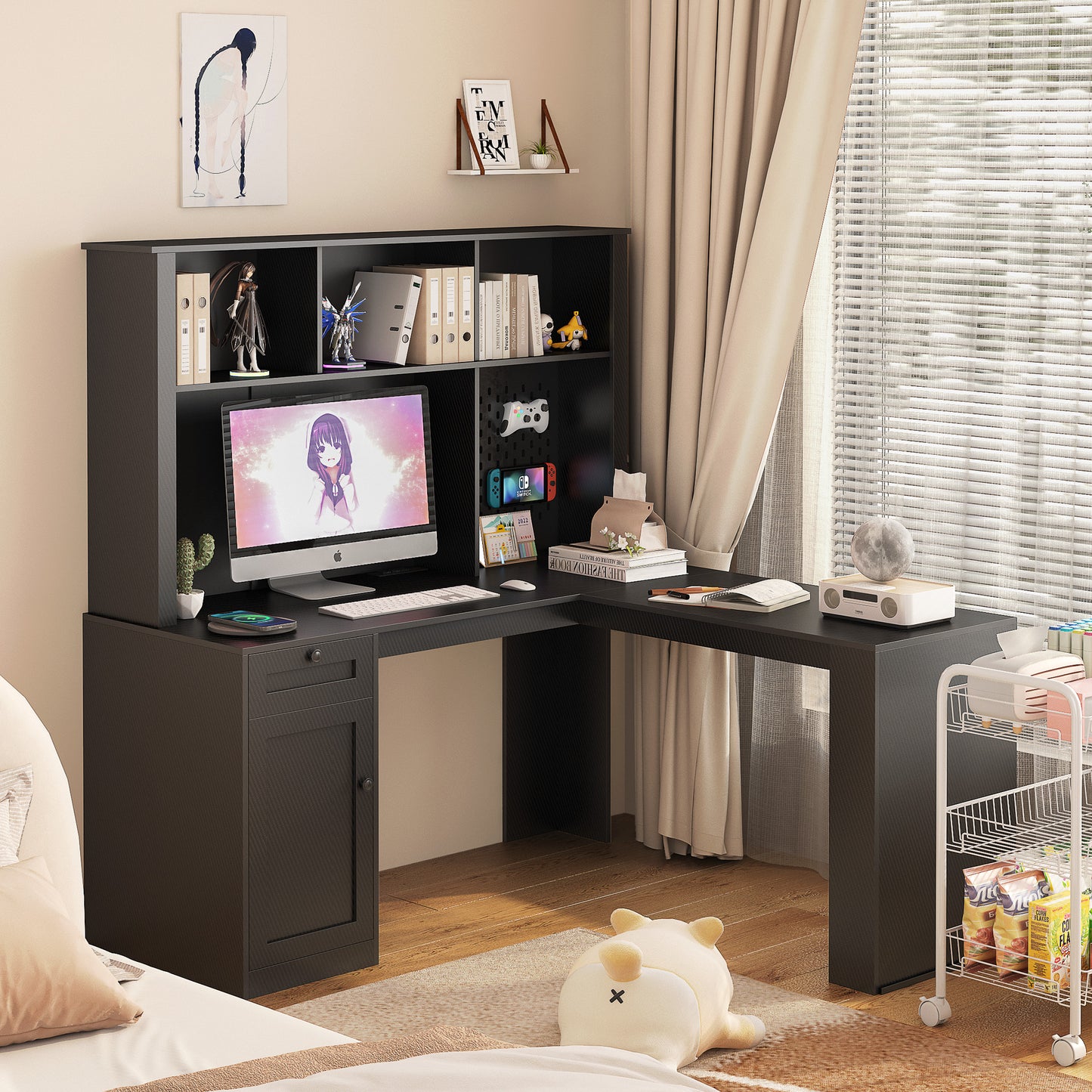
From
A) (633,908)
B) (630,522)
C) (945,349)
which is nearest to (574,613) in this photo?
(630,522)

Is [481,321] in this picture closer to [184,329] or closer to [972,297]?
[184,329]

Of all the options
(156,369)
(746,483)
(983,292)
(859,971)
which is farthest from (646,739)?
(156,369)

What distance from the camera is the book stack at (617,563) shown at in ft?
14.1

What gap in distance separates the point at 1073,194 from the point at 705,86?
1.00 metres

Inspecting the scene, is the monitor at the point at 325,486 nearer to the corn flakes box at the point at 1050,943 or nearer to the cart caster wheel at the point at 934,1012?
the cart caster wheel at the point at 934,1012

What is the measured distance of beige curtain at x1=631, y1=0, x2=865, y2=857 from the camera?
4164 millimetres

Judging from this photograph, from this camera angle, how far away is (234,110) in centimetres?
396

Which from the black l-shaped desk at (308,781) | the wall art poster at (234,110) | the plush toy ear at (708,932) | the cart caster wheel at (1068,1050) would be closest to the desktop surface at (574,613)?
the black l-shaped desk at (308,781)

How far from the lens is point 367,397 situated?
412 centimetres

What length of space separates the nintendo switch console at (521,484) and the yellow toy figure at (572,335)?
1.06ft

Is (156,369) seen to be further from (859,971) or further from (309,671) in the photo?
(859,971)

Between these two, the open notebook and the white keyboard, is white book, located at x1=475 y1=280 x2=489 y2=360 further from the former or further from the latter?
the open notebook

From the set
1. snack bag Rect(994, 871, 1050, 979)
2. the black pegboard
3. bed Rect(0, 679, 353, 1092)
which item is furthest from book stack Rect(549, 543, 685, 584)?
bed Rect(0, 679, 353, 1092)

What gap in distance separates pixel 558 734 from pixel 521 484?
74 cm
